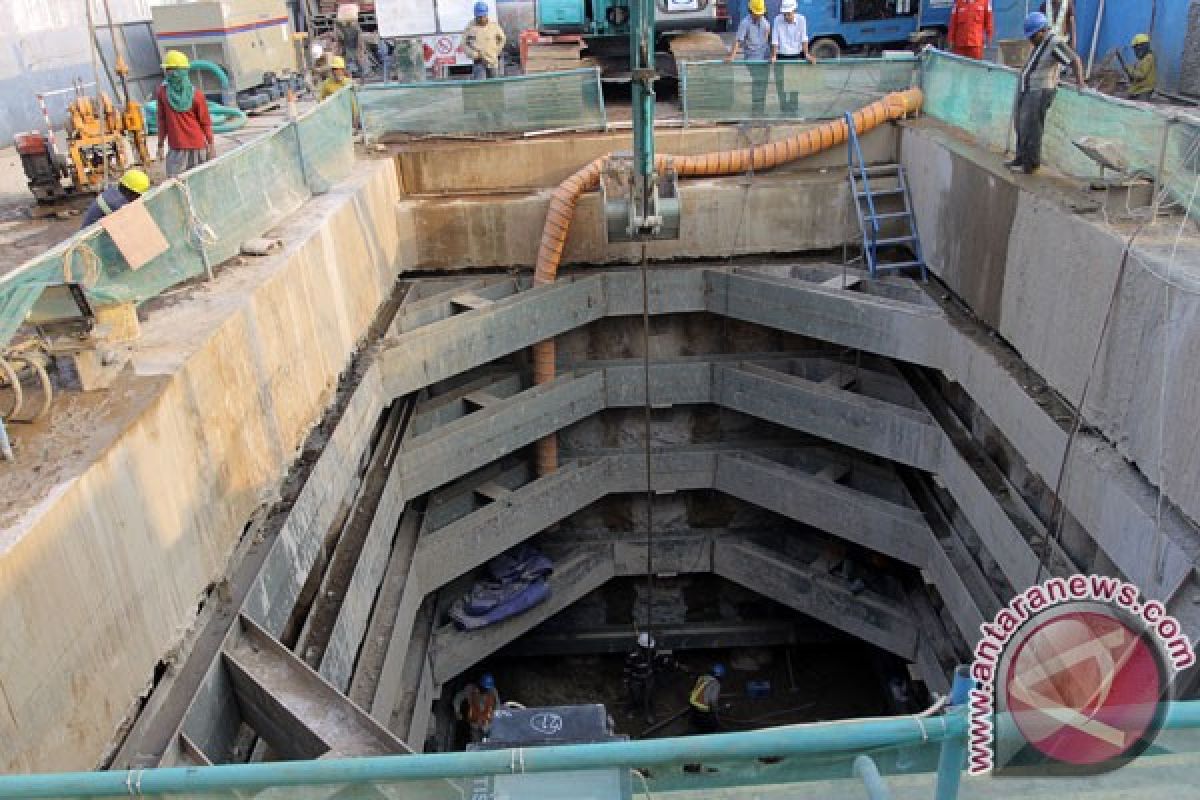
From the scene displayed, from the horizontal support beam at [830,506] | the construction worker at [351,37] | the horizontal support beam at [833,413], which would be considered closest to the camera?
the horizontal support beam at [833,413]

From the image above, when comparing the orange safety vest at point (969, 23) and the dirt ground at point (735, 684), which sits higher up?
the orange safety vest at point (969, 23)

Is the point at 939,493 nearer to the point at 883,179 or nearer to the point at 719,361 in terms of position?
the point at 719,361

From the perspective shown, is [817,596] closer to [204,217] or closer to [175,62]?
[204,217]

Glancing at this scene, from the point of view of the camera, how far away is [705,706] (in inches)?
449

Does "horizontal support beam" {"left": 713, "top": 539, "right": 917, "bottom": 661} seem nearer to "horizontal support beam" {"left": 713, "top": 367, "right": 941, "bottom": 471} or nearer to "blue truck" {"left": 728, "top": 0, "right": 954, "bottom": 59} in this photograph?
"horizontal support beam" {"left": 713, "top": 367, "right": 941, "bottom": 471}

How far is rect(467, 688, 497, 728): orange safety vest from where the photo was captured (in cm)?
1141

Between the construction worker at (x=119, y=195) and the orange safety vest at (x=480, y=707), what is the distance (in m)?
7.06

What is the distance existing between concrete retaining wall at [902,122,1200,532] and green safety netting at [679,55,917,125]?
224cm

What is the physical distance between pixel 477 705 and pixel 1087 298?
828cm

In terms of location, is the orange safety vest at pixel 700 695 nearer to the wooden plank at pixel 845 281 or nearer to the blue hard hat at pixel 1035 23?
the wooden plank at pixel 845 281

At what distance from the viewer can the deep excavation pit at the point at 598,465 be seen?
560 cm

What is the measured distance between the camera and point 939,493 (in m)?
10.7

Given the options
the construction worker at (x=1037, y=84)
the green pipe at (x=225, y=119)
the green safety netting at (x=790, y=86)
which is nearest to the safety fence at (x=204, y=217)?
the green safety netting at (x=790, y=86)
